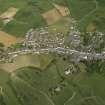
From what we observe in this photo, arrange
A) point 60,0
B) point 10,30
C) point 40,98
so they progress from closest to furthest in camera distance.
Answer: point 40,98
point 10,30
point 60,0

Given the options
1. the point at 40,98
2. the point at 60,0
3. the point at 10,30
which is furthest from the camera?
the point at 60,0

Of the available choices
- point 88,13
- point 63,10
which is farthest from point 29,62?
point 88,13

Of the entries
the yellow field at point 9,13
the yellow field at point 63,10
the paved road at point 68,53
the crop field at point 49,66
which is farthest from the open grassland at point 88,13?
the yellow field at point 9,13

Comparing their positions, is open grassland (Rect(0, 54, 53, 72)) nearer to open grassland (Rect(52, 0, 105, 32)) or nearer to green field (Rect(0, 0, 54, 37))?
green field (Rect(0, 0, 54, 37))

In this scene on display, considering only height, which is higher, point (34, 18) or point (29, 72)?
point (34, 18)

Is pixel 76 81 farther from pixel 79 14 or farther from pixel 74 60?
pixel 79 14

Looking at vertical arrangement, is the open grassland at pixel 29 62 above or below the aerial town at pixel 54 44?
below

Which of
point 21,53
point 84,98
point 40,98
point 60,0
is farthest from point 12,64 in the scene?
point 60,0

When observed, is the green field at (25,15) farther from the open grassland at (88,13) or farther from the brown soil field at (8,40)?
the open grassland at (88,13)
